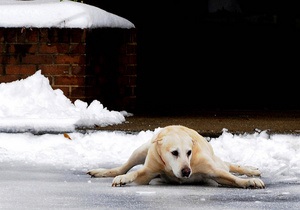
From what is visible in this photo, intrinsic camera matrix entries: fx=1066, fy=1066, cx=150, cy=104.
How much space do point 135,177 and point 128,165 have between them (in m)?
0.52

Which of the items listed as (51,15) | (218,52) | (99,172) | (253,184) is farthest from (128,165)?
(218,52)

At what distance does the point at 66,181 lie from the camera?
7488mm

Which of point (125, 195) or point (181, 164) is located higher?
point (181, 164)

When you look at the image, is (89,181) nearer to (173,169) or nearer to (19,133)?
(173,169)

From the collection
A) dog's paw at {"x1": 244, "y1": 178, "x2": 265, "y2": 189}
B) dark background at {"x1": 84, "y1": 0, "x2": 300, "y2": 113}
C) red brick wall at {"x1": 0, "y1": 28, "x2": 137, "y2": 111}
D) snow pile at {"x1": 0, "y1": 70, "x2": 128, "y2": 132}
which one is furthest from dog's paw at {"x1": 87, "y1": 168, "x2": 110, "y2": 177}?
dark background at {"x1": 84, "y1": 0, "x2": 300, "y2": 113}

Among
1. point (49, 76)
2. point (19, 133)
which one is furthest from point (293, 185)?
point (49, 76)

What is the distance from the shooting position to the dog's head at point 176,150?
6.83 m

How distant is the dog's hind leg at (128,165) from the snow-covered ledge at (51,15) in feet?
11.5

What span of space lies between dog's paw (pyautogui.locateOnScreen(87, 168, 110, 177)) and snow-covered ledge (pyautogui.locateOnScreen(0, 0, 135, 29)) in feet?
11.3

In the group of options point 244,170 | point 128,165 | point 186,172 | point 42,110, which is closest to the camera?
point 186,172

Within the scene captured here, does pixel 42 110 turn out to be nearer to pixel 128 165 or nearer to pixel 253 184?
pixel 128 165

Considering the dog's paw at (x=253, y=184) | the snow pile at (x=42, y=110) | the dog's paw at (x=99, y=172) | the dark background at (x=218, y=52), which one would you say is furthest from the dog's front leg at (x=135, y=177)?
the dark background at (x=218, y=52)

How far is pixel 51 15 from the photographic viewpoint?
11.1 m

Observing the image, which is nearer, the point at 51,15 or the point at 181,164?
the point at 181,164
